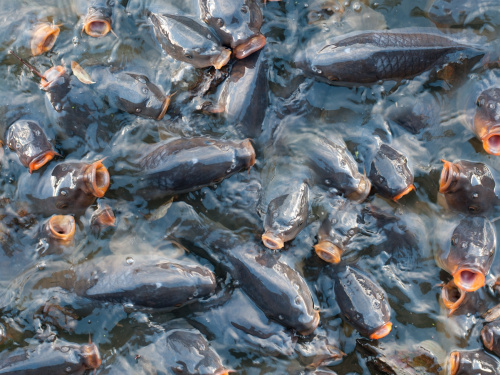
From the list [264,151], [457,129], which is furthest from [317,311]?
[457,129]

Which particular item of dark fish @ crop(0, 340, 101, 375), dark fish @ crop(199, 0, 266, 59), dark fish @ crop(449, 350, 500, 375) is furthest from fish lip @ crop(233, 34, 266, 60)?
dark fish @ crop(449, 350, 500, 375)

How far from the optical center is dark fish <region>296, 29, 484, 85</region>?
467 centimetres

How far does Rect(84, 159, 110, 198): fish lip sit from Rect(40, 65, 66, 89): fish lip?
0.99m

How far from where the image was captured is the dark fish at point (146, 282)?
13.4ft

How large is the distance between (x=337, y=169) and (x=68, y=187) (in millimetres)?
2654

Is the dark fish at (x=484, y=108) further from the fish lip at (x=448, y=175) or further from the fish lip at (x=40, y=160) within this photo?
the fish lip at (x=40, y=160)

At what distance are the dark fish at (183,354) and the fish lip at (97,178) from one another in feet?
5.01

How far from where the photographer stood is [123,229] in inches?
184

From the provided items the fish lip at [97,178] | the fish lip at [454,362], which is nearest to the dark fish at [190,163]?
the fish lip at [97,178]

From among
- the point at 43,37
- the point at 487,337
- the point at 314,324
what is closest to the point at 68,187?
the point at 43,37

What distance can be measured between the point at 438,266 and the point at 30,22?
512 cm

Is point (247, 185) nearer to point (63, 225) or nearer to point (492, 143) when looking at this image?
point (63, 225)

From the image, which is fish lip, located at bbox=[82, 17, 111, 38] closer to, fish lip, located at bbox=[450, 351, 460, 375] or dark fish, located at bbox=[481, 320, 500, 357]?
fish lip, located at bbox=[450, 351, 460, 375]

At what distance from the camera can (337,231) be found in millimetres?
4539
